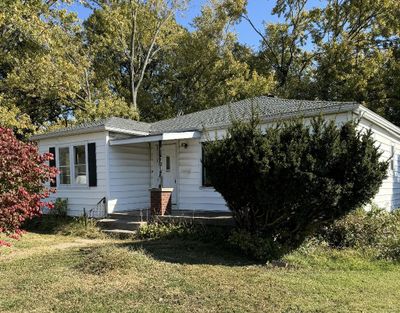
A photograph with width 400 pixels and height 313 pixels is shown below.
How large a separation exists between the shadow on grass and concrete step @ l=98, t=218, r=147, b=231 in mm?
1388

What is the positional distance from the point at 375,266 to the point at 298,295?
281cm

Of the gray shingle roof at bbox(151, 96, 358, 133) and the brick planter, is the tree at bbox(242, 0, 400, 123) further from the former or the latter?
the brick planter

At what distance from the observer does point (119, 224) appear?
11.9 meters

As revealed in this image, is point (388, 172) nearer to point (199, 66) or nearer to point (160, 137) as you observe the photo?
point (160, 137)

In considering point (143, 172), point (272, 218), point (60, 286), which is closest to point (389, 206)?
point (272, 218)

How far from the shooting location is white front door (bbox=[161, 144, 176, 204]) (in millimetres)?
13828

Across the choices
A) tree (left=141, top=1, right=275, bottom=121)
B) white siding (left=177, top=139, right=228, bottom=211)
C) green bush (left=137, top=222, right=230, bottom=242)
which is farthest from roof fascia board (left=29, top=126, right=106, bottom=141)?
tree (left=141, top=1, right=275, bottom=121)

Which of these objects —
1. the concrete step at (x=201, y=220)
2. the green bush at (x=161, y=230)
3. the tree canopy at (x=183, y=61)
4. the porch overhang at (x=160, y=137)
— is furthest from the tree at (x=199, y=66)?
the green bush at (x=161, y=230)

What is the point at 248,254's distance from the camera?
828cm

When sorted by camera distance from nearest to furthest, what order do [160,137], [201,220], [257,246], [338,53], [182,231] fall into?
[257,246] < [182,231] < [201,220] < [160,137] < [338,53]

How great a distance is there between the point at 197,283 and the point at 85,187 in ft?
28.1

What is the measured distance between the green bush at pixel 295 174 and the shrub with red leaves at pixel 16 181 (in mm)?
3451

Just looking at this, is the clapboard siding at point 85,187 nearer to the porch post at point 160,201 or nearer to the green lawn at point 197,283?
the porch post at point 160,201

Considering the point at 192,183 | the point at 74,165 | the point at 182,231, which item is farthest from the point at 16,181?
the point at 74,165
